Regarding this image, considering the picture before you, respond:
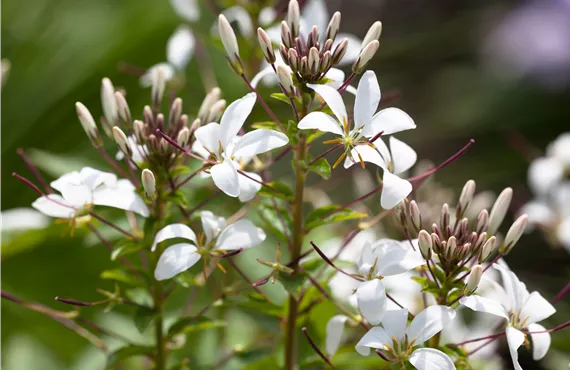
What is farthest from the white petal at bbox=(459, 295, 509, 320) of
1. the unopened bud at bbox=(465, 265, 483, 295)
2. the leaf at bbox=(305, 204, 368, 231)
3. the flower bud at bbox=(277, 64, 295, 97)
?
the flower bud at bbox=(277, 64, 295, 97)

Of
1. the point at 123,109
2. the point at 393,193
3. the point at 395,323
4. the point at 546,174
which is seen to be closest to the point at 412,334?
the point at 395,323

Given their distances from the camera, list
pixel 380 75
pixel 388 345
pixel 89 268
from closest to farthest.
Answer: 1. pixel 388 345
2. pixel 89 268
3. pixel 380 75

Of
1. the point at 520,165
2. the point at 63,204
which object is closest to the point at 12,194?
the point at 63,204

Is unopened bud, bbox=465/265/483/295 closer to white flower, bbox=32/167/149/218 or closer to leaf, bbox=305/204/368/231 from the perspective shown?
leaf, bbox=305/204/368/231

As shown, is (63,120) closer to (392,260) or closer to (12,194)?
(12,194)

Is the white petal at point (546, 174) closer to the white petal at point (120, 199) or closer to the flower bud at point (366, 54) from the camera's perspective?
the flower bud at point (366, 54)

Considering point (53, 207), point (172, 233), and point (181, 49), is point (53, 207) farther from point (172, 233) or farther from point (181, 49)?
point (181, 49)

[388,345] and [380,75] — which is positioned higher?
[388,345]
